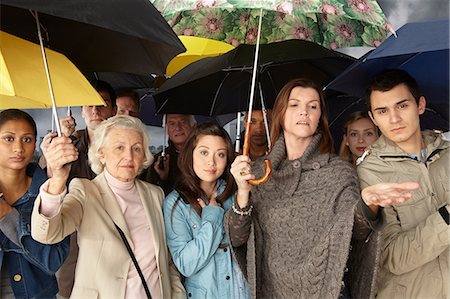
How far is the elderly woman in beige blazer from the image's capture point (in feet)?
7.79

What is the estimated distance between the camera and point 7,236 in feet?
8.60

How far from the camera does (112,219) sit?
2.71m

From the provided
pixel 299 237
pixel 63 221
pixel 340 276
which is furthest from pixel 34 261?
pixel 340 276

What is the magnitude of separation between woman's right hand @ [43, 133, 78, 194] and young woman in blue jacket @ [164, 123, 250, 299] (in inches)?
30.5

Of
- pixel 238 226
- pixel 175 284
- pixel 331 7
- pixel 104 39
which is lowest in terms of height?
pixel 175 284

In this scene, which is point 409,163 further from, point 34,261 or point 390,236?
point 34,261

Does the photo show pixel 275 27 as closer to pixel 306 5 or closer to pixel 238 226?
pixel 306 5

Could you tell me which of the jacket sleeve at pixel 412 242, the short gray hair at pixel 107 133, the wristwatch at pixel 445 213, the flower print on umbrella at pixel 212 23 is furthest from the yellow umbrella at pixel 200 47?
the wristwatch at pixel 445 213

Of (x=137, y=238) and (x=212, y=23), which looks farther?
(x=212, y=23)

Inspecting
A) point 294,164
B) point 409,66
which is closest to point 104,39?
point 294,164

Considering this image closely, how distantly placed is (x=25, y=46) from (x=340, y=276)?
2.01m

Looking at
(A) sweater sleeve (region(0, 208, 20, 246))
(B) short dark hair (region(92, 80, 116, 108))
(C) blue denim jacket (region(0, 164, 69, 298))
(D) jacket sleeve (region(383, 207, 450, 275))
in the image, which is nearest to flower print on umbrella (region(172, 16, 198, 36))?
(B) short dark hair (region(92, 80, 116, 108))

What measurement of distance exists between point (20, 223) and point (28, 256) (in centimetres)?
19

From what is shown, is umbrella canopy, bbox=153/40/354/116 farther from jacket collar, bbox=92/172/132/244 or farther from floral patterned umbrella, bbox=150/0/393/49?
jacket collar, bbox=92/172/132/244
